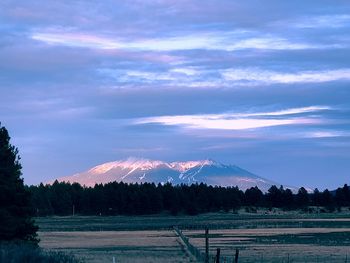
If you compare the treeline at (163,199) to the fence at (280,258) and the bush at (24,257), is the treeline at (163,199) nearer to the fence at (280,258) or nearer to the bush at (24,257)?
the fence at (280,258)

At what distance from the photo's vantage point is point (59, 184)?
653ft

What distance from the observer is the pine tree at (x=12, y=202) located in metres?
37.4

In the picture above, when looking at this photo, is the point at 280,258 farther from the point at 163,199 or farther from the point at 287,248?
the point at 163,199

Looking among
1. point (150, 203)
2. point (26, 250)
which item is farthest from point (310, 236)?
point (150, 203)

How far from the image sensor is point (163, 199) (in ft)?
569

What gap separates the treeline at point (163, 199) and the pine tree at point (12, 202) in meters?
125

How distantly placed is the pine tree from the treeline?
125 m

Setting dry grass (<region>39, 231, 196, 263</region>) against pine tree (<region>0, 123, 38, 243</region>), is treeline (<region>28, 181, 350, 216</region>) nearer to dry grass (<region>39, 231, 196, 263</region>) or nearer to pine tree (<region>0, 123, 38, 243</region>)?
dry grass (<region>39, 231, 196, 263</region>)

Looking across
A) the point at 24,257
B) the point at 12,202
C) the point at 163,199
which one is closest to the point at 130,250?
the point at 12,202

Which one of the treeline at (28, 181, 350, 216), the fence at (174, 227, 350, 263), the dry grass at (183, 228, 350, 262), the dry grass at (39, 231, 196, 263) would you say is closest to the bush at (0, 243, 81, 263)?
the fence at (174, 227, 350, 263)

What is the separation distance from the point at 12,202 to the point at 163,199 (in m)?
136

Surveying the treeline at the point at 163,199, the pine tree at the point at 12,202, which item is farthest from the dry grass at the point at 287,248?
the treeline at the point at 163,199

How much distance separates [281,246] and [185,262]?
1457 centimetres

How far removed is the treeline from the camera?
171125mm
